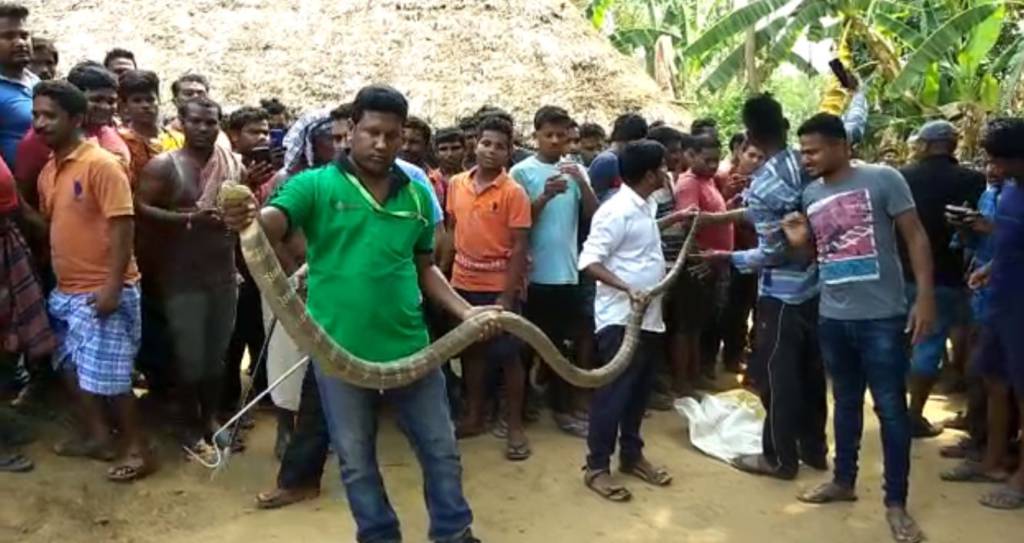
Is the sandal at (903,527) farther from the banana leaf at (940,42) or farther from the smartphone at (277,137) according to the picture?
the banana leaf at (940,42)

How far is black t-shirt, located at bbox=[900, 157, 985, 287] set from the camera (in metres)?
5.59

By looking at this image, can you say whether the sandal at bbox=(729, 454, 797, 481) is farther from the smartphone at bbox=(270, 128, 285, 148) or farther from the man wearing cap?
the smartphone at bbox=(270, 128, 285, 148)

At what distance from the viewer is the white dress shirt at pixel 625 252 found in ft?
15.7

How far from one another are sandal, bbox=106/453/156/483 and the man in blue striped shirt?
3139 mm

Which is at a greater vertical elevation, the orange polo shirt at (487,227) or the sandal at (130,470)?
the orange polo shirt at (487,227)

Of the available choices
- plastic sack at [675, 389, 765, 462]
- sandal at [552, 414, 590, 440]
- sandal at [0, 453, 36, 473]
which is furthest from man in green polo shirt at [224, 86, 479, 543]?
plastic sack at [675, 389, 765, 462]

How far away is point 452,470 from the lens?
141 inches

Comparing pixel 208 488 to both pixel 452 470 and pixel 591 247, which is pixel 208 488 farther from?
pixel 591 247

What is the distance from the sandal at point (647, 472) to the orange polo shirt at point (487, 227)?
1197mm

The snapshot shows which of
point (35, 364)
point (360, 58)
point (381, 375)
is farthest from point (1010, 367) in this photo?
point (360, 58)

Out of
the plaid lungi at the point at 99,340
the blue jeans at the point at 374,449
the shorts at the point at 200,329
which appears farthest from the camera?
the shorts at the point at 200,329

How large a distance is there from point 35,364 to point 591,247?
310 centimetres

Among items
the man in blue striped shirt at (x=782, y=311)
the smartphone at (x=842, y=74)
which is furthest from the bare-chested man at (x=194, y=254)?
the smartphone at (x=842, y=74)

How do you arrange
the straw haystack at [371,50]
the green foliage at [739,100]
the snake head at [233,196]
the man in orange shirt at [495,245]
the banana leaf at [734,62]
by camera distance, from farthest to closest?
the green foliage at [739,100] → the banana leaf at [734,62] → the straw haystack at [371,50] → the man in orange shirt at [495,245] → the snake head at [233,196]
